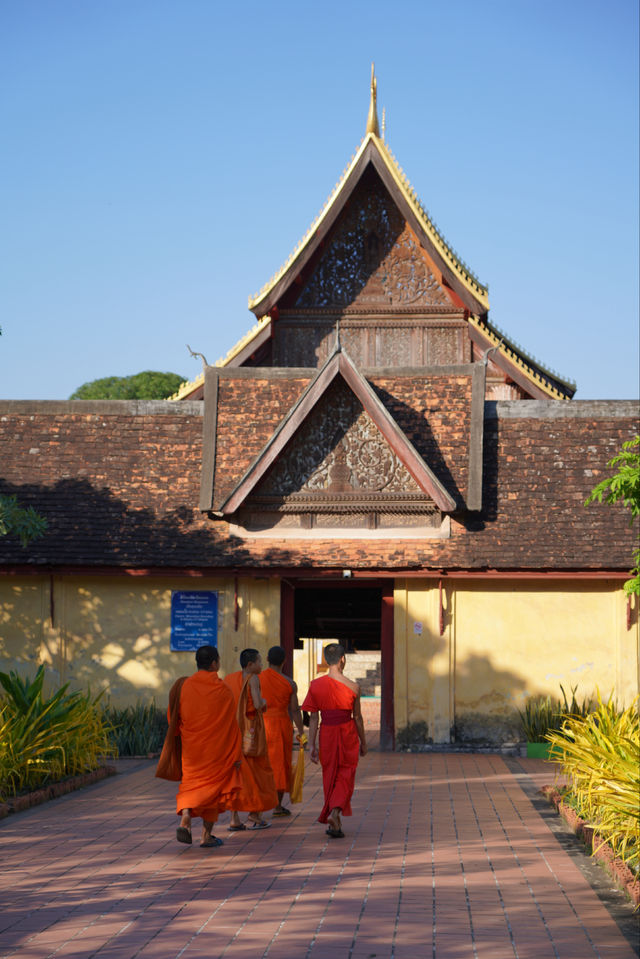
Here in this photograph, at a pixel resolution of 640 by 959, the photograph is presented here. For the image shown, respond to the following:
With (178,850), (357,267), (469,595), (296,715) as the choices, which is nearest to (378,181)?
(357,267)

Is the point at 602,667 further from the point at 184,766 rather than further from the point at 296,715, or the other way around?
the point at 184,766

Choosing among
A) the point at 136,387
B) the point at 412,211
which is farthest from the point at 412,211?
the point at 136,387

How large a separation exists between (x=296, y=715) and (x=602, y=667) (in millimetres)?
7607

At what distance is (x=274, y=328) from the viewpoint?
22.1 m

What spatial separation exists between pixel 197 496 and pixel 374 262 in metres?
6.51

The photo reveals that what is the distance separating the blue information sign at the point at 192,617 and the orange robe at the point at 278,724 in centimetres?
642

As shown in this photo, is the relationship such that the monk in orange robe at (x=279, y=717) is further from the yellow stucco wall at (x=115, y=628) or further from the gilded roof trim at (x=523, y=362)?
the gilded roof trim at (x=523, y=362)

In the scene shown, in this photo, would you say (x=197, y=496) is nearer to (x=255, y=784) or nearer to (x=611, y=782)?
(x=255, y=784)

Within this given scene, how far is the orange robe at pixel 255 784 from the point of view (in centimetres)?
1012

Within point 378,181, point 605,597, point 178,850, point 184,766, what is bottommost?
point 178,850

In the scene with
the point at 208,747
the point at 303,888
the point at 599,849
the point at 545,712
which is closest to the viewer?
the point at 303,888

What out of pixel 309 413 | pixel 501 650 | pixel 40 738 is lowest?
pixel 40 738

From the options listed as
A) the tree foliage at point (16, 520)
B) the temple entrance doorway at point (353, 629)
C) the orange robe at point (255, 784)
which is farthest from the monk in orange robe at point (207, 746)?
the temple entrance doorway at point (353, 629)

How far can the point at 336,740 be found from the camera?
10078mm
